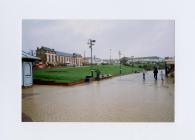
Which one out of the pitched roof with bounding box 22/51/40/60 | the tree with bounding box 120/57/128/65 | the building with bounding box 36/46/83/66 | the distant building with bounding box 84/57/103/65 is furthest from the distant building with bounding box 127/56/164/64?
the pitched roof with bounding box 22/51/40/60

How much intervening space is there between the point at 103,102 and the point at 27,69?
21.2 inches

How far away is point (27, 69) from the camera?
2.27m

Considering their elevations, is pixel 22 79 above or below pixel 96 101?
above

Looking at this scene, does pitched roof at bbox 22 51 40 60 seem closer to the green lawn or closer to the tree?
the green lawn

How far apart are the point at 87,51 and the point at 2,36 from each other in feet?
1.81

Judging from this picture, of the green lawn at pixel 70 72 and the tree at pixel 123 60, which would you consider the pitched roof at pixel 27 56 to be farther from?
the tree at pixel 123 60

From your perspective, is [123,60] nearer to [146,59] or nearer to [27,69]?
[146,59]
